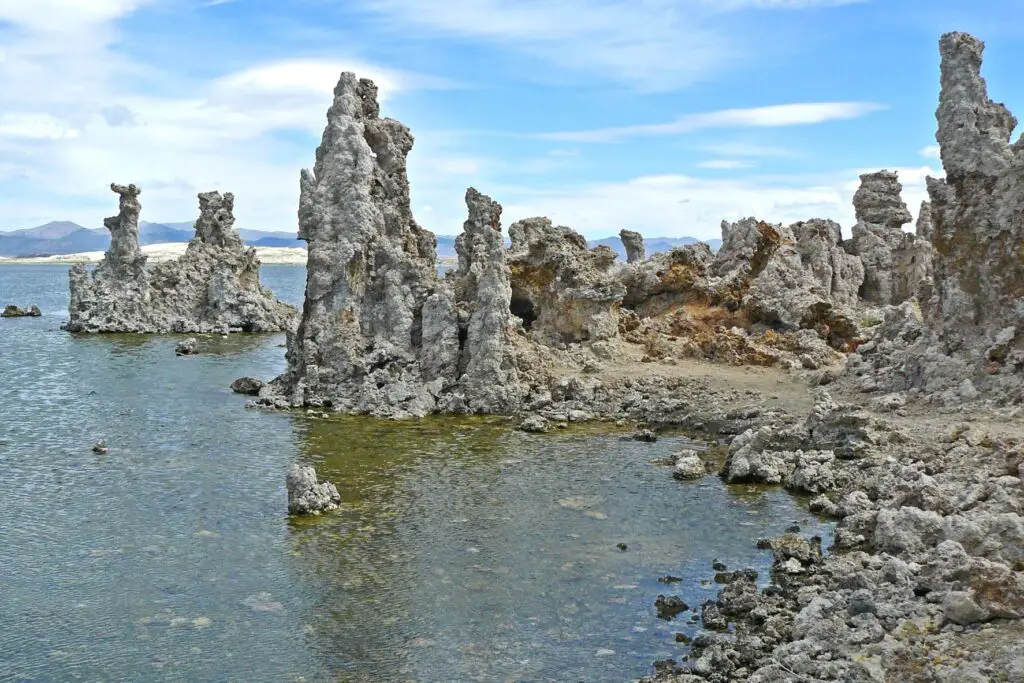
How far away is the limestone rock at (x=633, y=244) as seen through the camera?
5697cm

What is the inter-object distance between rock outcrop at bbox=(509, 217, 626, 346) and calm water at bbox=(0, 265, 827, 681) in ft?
27.8

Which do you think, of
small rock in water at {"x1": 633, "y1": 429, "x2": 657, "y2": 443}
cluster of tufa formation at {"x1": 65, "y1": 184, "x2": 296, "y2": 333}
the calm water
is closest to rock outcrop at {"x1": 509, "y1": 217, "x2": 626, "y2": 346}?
the calm water

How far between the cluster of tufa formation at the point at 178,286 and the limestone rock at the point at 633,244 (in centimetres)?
2251

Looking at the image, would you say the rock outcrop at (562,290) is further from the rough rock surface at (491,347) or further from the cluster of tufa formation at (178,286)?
the cluster of tufa formation at (178,286)

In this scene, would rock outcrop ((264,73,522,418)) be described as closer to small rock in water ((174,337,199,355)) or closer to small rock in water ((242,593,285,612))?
small rock in water ((242,593,285,612))

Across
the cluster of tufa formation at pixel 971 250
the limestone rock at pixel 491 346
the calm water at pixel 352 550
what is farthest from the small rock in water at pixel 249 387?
the cluster of tufa formation at pixel 971 250

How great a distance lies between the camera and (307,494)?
21578 mm

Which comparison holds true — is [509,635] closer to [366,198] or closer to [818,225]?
[366,198]

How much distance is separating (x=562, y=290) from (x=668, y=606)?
23693 mm

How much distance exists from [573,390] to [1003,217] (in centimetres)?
1457

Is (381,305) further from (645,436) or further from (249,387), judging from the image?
(645,436)

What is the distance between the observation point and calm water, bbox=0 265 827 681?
Result: 14.5 metres

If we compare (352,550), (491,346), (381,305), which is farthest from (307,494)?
(381,305)

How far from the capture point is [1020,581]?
13812mm
